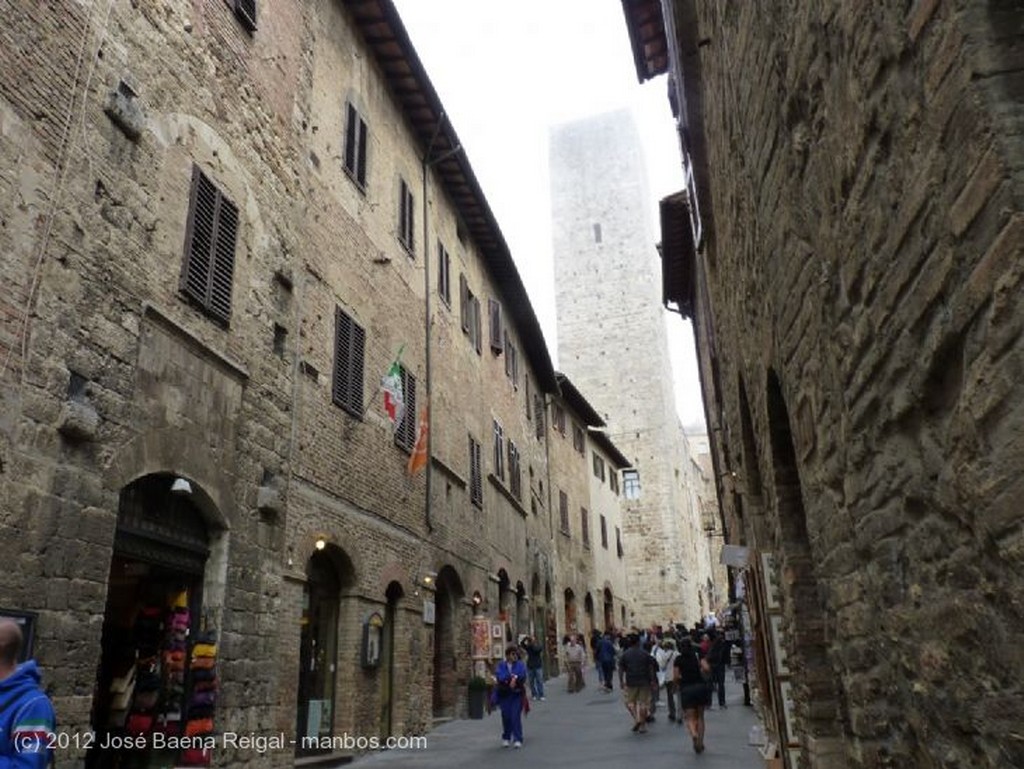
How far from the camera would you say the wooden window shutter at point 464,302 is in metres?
18.2

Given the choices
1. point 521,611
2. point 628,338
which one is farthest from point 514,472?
point 628,338

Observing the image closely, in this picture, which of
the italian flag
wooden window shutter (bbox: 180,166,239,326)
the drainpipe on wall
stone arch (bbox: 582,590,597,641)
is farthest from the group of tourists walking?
stone arch (bbox: 582,590,597,641)

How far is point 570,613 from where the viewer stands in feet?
89.8

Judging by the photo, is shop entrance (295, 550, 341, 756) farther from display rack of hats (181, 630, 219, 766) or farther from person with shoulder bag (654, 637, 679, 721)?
person with shoulder bag (654, 637, 679, 721)

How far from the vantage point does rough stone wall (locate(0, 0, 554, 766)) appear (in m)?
6.00

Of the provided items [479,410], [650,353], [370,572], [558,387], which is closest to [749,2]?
[370,572]

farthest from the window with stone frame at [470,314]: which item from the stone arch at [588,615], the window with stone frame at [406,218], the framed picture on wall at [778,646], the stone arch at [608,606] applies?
the stone arch at [608,606]

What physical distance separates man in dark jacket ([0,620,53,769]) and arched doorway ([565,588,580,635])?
79.1 feet

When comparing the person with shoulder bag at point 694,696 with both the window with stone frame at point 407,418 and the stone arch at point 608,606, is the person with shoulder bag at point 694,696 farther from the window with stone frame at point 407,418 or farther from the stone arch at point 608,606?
the stone arch at point 608,606

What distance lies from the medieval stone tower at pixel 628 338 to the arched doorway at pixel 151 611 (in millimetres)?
32510

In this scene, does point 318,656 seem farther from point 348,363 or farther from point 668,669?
point 668,669

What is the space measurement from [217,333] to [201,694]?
3.51 m

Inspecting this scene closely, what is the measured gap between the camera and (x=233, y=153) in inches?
361

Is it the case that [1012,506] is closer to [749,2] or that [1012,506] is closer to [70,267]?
[749,2]
